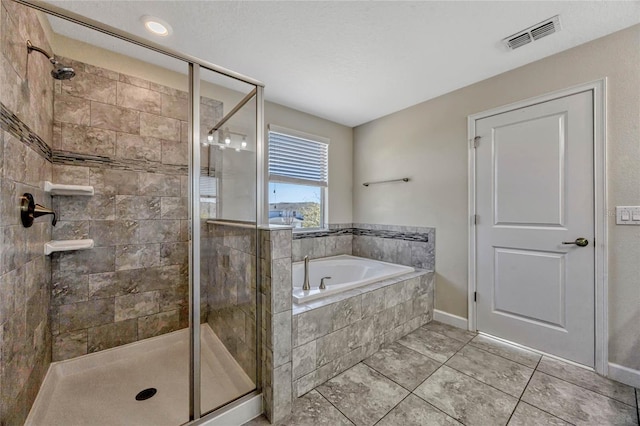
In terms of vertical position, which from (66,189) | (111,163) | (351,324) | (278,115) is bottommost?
(351,324)

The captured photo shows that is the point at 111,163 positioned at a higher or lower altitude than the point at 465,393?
higher

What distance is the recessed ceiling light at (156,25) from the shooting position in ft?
5.35

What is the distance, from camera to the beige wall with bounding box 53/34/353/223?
1872 millimetres

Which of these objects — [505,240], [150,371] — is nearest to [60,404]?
[150,371]

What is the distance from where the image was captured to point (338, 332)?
5.94 ft

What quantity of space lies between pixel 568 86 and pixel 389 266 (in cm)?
214

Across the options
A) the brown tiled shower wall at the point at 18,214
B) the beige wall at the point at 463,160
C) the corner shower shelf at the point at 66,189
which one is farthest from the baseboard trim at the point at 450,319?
the corner shower shelf at the point at 66,189

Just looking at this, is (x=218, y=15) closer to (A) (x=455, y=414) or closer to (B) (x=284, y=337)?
(B) (x=284, y=337)

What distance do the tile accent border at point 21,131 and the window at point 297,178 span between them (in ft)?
5.64

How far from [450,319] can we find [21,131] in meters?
3.47

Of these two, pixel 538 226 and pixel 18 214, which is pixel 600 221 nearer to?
pixel 538 226

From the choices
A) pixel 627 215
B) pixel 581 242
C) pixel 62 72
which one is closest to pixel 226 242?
pixel 62 72

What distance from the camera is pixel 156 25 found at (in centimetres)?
169

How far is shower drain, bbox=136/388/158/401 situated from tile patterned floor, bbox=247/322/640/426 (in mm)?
769
